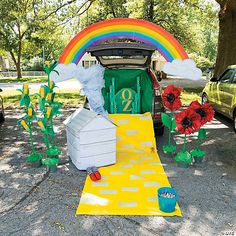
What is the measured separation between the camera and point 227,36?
11531 mm

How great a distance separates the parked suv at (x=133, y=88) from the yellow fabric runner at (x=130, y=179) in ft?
1.75

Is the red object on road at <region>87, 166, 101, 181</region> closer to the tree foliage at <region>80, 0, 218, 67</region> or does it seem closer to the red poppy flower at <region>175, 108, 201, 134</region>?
the red poppy flower at <region>175, 108, 201, 134</region>

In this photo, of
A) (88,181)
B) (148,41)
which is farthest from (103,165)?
(148,41)

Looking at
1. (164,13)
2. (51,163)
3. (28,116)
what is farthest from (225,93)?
(164,13)

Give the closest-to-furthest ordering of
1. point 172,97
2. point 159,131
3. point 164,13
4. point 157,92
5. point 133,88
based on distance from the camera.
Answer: point 172,97
point 157,92
point 159,131
point 133,88
point 164,13

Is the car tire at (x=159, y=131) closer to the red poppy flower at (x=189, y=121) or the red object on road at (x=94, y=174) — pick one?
the red poppy flower at (x=189, y=121)

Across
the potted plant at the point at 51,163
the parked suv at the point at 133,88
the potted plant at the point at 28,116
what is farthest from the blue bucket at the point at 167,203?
the parked suv at the point at 133,88

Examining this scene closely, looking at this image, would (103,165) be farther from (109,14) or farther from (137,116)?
(109,14)

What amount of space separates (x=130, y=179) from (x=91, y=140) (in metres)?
0.91

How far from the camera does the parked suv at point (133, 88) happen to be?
5.94 m

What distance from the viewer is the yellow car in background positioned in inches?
282

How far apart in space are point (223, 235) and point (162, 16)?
22113 mm

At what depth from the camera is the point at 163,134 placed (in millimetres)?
6715

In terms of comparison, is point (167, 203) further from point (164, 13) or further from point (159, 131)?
point (164, 13)
